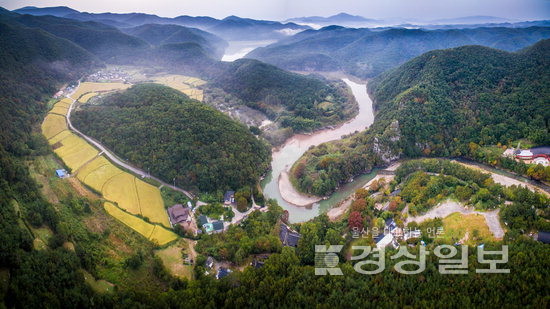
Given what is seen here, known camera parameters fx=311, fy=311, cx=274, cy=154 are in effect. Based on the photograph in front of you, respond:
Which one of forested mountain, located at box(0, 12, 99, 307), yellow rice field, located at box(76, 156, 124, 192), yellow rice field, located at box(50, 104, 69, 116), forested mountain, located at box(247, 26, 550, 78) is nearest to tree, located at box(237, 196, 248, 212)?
yellow rice field, located at box(76, 156, 124, 192)

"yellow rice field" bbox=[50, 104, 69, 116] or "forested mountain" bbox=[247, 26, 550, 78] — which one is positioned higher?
"forested mountain" bbox=[247, 26, 550, 78]

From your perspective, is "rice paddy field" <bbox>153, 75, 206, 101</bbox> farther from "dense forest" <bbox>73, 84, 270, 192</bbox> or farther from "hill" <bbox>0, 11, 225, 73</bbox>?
"dense forest" <bbox>73, 84, 270, 192</bbox>

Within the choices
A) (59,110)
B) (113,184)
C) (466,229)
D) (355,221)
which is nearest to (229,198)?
(113,184)

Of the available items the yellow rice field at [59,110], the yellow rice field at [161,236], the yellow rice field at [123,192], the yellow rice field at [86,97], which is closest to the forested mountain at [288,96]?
the yellow rice field at [86,97]

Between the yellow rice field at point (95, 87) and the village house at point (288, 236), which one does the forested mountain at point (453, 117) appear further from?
the yellow rice field at point (95, 87)

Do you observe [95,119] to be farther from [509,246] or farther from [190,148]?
[509,246]

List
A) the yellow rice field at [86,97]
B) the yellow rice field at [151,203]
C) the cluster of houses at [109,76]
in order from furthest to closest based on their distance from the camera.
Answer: the cluster of houses at [109,76], the yellow rice field at [86,97], the yellow rice field at [151,203]

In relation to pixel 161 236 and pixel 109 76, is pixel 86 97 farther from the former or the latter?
pixel 161 236
